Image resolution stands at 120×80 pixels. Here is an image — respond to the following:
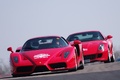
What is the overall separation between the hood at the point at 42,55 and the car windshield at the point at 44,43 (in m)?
0.62

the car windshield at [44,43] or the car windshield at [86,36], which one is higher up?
the car windshield at [44,43]

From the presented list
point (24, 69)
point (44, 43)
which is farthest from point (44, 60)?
point (44, 43)

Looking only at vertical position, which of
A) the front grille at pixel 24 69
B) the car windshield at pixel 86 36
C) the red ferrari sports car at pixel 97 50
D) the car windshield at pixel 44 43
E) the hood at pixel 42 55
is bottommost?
the red ferrari sports car at pixel 97 50

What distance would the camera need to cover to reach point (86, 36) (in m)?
20.8

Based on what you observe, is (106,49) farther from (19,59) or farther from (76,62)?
(19,59)

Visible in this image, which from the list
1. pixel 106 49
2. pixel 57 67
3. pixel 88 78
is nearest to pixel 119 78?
pixel 88 78

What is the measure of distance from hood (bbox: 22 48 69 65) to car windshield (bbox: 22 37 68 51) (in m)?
0.62

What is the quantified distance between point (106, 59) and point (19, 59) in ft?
20.4

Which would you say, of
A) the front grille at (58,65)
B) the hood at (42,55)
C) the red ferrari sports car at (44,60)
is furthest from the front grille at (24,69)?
the front grille at (58,65)

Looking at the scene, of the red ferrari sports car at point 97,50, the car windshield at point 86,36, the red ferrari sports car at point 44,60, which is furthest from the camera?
the car windshield at point 86,36

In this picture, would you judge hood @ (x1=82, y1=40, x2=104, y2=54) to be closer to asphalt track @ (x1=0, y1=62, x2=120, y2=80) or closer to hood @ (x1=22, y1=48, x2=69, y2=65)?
hood @ (x1=22, y1=48, x2=69, y2=65)

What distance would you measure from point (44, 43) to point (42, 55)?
1322mm

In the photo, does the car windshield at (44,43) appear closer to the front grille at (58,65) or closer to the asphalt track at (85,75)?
the front grille at (58,65)

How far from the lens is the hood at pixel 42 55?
13752 millimetres
